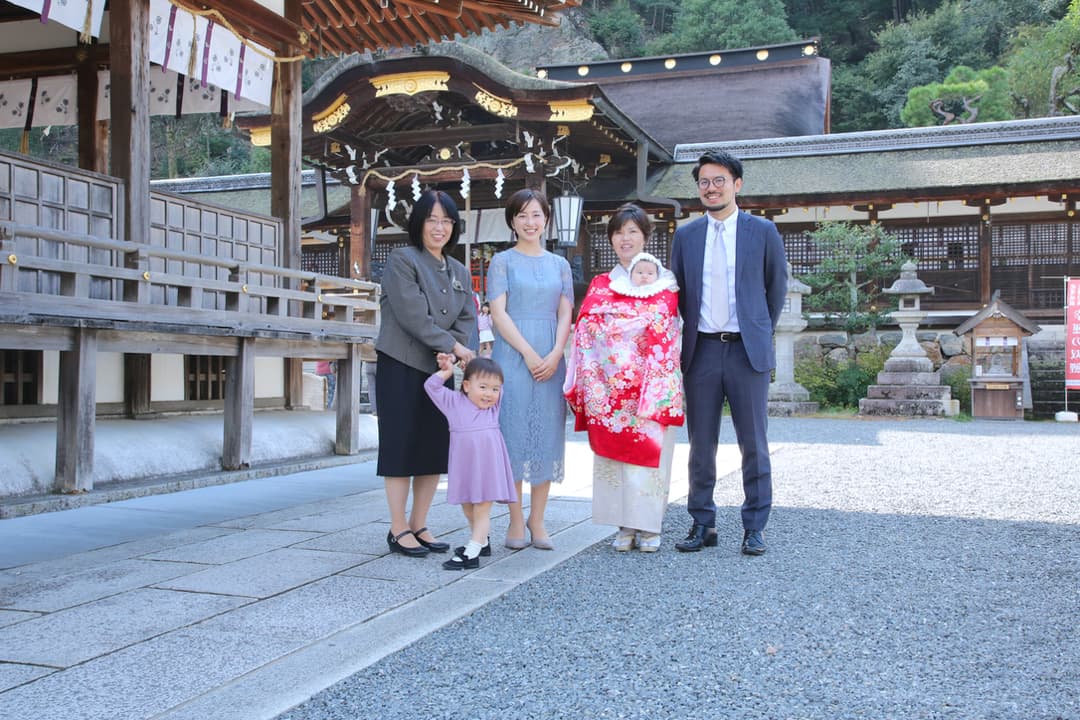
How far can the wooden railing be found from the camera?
4.98m

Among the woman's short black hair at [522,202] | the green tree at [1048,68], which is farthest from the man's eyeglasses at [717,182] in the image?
the green tree at [1048,68]

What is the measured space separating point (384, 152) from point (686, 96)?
11198mm

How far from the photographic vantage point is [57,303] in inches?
197

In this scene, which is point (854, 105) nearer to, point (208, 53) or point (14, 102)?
point (14, 102)

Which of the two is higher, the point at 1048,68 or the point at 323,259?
the point at 1048,68

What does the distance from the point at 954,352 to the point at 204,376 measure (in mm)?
12777

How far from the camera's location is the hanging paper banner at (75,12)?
5.88 m

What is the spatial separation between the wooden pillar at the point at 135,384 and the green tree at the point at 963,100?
25.4 metres

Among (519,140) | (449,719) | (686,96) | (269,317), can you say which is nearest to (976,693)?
(449,719)

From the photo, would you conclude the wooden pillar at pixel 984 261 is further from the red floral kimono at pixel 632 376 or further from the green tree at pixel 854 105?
the green tree at pixel 854 105

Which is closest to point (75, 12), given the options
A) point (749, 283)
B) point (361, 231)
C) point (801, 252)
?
point (749, 283)

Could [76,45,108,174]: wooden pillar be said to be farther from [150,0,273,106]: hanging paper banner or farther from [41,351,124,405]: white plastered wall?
[41,351,124,405]: white plastered wall

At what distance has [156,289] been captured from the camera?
6.84 meters

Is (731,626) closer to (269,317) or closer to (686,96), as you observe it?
(269,317)
